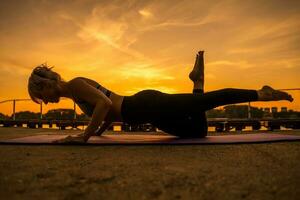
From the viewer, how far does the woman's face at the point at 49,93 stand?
79.2 inches

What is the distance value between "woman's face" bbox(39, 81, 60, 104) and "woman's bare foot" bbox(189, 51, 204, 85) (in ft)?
3.54

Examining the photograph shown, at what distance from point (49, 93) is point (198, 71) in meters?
1.19

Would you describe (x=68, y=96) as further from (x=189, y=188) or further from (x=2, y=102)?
(x=2, y=102)

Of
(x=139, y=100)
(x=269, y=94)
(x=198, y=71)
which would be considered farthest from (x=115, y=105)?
(x=269, y=94)

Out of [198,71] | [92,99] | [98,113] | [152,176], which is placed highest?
[198,71]

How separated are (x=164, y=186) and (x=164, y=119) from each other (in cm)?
135

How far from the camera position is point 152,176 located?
3.09ft

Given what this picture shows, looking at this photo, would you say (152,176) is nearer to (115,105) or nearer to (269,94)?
(115,105)

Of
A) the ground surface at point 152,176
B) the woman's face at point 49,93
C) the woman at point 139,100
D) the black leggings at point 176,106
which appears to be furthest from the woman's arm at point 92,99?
the ground surface at point 152,176

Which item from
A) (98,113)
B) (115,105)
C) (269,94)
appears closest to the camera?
(98,113)

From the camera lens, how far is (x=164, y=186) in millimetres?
809

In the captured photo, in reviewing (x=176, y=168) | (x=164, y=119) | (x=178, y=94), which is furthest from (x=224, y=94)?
(x=176, y=168)

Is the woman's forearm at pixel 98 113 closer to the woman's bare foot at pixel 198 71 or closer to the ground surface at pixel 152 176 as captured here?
the ground surface at pixel 152 176

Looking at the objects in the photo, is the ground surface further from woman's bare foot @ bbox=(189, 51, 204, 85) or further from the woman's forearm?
woman's bare foot @ bbox=(189, 51, 204, 85)
